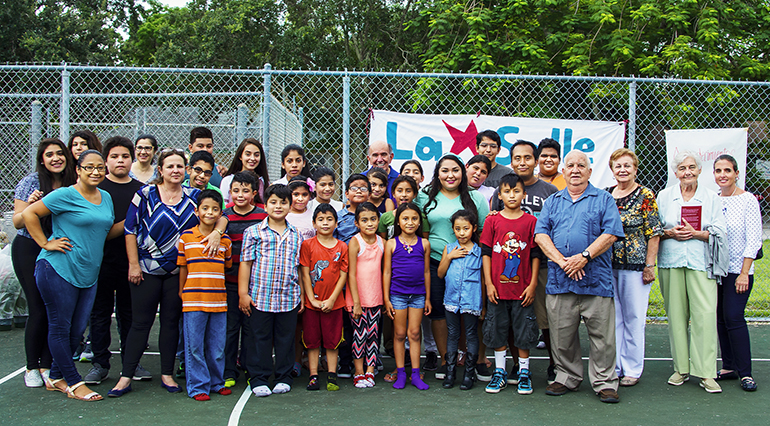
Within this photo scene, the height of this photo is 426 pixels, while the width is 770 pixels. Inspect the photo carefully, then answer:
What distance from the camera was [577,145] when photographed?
20.4 ft

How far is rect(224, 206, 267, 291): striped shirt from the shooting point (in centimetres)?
426

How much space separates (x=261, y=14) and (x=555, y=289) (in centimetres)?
1863

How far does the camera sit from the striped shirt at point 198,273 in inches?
157

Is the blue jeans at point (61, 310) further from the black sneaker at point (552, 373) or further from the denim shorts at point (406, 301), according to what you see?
the black sneaker at point (552, 373)

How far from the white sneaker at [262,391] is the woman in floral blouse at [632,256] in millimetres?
2617

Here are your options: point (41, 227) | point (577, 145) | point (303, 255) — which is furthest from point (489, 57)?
point (41, 227)

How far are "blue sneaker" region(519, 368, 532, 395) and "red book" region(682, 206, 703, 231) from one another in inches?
65.5

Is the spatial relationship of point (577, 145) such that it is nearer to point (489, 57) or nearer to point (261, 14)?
point (489, 57)

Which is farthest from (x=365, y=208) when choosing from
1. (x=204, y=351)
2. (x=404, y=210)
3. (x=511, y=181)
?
(x=204, y=351)

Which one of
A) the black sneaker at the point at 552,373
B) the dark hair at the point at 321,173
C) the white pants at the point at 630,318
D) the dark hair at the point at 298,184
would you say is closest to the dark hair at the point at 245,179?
the dark hair at the point at 298,184

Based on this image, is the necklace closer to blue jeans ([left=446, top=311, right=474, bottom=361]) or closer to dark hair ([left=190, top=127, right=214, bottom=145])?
blue jeans ([left=446, top=311, right=474, bottom=361])

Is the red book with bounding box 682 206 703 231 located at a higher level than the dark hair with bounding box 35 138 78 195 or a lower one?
lower

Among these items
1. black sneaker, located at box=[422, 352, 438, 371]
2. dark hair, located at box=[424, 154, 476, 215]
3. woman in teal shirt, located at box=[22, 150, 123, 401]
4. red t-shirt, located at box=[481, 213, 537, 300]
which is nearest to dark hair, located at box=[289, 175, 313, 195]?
dark hair, located at box=[424, 154, 476, 215]

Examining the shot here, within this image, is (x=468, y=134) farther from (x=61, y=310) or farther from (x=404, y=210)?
(x=61, y=310)
